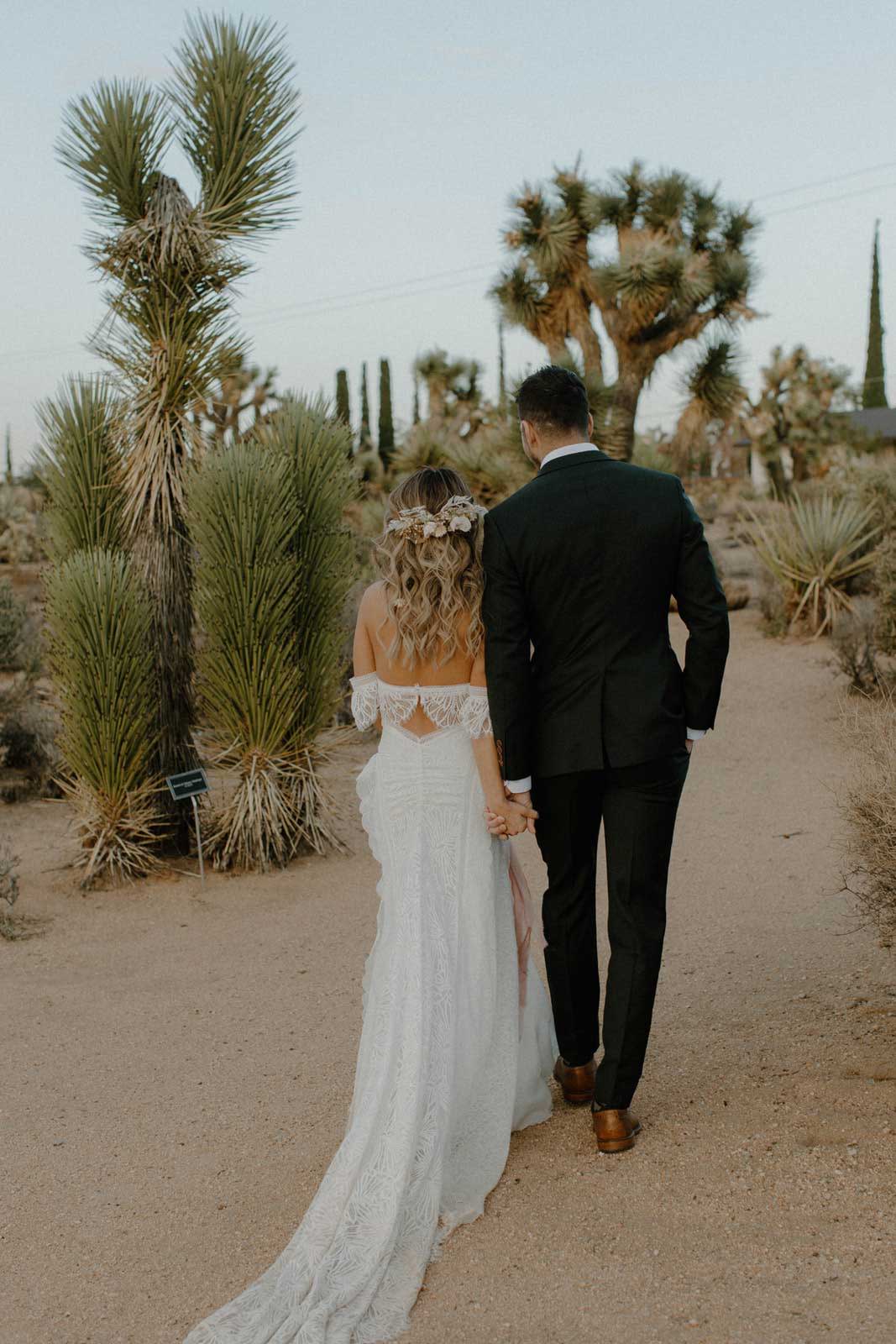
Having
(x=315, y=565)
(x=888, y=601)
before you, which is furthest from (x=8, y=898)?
(x=888, y=601)

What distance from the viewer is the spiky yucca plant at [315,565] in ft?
22.5

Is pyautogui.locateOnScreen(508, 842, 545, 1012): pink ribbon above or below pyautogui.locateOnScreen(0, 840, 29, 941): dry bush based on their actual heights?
above

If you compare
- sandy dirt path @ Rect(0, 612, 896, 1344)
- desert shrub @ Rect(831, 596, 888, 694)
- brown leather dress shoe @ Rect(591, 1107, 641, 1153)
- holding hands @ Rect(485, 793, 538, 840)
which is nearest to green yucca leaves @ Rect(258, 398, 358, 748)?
sandy dirt path @ Rect(0, 612, 896, 1344)

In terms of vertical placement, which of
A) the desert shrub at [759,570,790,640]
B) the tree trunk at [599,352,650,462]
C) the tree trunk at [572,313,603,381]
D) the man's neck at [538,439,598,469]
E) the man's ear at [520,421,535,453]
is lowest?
the desert shrub at [759,570,790,640]

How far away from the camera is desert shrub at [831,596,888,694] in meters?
10.1

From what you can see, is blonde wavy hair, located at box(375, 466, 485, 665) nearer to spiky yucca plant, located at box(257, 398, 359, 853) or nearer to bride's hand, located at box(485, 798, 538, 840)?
bride's hand, located at box(485, 798, 538, 840)

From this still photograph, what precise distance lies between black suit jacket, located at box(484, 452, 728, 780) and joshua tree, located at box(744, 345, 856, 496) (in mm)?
27442

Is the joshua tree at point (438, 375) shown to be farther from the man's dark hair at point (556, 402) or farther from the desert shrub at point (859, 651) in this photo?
the man's dark hair at point (556, 402)

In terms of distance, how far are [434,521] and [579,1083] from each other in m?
1.69

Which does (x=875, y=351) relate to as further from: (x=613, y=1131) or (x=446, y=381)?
(x=613, y=1131)

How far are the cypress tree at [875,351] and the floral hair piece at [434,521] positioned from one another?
47.2m

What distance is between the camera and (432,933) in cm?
310

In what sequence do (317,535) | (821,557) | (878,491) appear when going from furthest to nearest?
(878,491)
(821,557)
(317,535)

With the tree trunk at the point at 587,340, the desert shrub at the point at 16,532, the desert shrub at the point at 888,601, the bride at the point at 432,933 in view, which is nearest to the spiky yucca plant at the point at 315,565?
the bride at the point at 432,933
